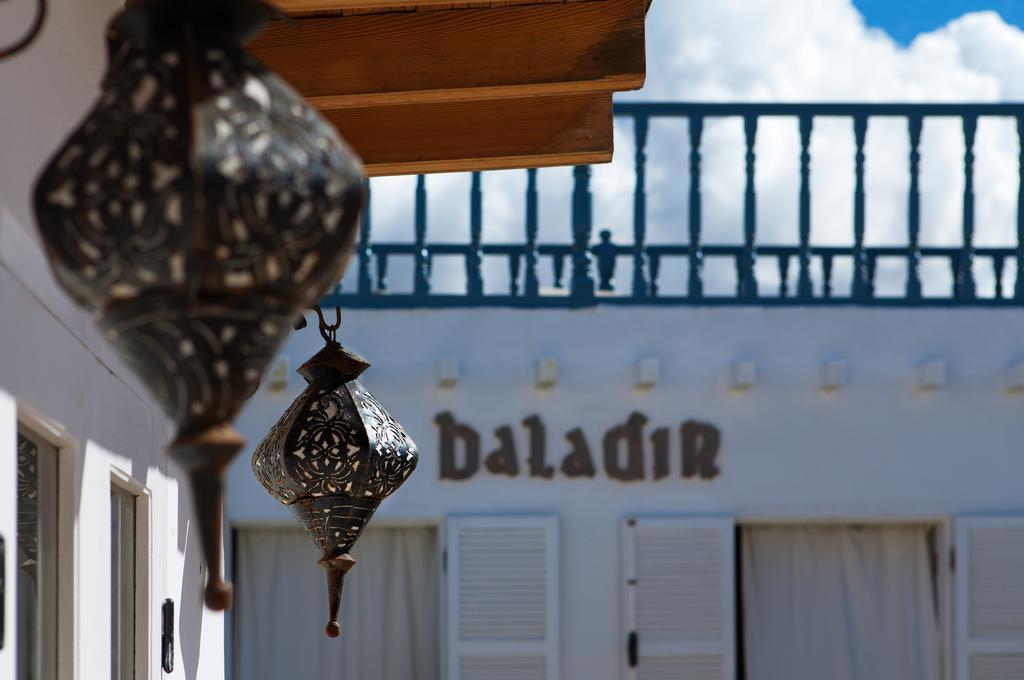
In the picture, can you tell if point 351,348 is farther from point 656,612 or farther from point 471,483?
point 656,612

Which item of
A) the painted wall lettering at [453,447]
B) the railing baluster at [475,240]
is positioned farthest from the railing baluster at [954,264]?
the painted wall lettering at [453,447]

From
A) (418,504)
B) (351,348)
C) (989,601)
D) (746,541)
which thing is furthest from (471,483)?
(989,601)

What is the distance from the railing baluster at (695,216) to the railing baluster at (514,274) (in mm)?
899

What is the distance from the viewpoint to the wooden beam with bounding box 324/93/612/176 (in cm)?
407

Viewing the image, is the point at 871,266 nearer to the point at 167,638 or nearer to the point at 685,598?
the point at 685,598

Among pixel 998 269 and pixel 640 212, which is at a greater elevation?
pixel 640 212

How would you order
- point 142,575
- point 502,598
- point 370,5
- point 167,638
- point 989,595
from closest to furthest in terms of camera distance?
1. point 370,5
2. point 142,575
3. point 167,638
4. point 502,598
5. point 989,595

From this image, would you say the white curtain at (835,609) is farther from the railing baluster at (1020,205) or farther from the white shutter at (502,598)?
the railing baluster at (1020,205)

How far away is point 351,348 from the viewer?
8875mm

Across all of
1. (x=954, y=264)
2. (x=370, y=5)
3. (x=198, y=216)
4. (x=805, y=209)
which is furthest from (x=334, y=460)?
(x=954, y=264)

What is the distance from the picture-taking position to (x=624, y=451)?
891 centimetres

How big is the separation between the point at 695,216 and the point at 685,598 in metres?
2.03

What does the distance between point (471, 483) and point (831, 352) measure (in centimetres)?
199

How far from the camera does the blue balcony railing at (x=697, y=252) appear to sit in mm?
9016
